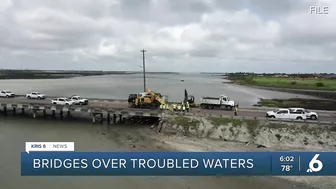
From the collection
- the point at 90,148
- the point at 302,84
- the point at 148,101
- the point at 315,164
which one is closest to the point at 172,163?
the point at 315,164

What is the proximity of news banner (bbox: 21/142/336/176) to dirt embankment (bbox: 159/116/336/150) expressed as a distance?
7631mm

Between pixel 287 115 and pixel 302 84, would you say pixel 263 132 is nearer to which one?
pixel 287 115

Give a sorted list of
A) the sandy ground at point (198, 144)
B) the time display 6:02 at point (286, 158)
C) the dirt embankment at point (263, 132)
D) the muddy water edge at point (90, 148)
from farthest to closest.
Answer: the dirt embankment at point (263, 132) < the sandy ground at point (198, 144) < the muddy water edge at point (90, 148) < the time display 6:02 at point (286, 158)

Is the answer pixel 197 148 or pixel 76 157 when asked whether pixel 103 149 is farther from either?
pixel 76 157

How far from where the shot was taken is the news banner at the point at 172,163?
15328 mm

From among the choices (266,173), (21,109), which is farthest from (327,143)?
(21,109)

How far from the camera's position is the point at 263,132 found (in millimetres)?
26203

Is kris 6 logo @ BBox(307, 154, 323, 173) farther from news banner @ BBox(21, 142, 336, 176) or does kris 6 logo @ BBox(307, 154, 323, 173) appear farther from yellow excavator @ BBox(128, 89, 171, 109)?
yellow excavator @ BBox(128, 89, 171, 109)

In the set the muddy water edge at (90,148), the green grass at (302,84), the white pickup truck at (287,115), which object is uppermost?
the green grass at (302,84)

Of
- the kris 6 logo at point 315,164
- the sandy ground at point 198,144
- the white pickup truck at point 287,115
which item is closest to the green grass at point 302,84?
the white pickup truck at point 287,115

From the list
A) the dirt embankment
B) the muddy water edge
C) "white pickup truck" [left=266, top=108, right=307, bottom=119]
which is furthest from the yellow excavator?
"white pickup truck" [left=266, top=108, right=307, bottom=119]

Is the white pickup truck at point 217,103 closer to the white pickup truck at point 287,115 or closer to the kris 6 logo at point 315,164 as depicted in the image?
the white pickup truck at point 287,115

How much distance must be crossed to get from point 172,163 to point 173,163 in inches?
3.8

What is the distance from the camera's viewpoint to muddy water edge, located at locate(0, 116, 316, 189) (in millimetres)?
18547
